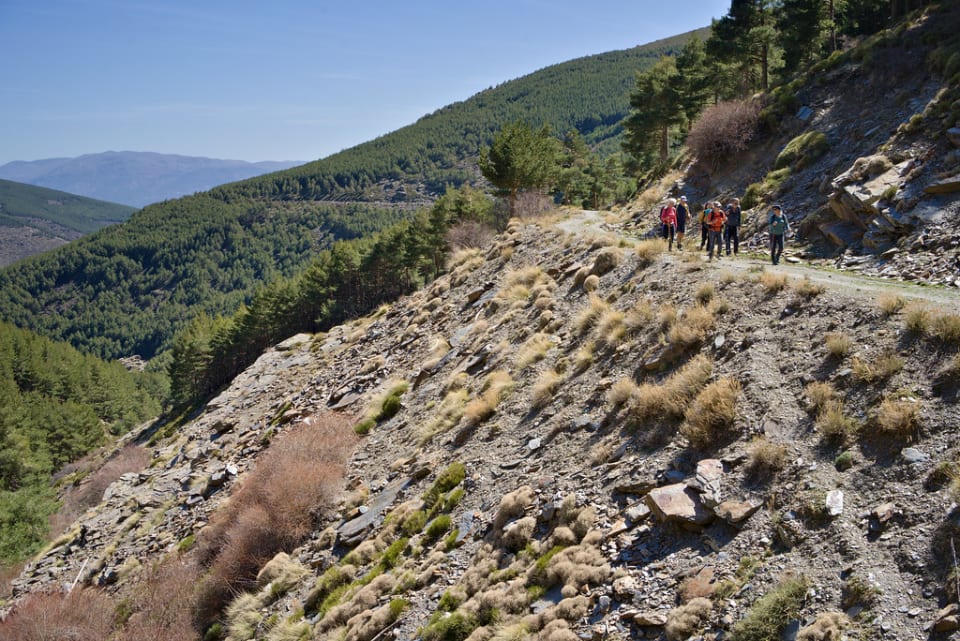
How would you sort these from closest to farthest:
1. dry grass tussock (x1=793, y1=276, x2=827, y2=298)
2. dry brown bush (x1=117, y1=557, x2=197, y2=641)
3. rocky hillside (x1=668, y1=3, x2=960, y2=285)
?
dry grass tussock (x1=793, y1=276, x2=827, y2=298), dry brown bush (x1=117, y1=557, x2=197, y2=641), rocky hillside (x1=668, y1=3, x2=960, y2=285)

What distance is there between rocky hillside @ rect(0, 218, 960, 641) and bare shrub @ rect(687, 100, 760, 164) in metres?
13.6

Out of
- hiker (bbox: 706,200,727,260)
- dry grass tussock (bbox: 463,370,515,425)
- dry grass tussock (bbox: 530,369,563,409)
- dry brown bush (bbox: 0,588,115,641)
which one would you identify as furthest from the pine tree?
dry brown bush (bbox: 0,588,115,641)

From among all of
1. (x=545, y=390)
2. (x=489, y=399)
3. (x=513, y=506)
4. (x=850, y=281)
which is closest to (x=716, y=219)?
(x=850, y=281)

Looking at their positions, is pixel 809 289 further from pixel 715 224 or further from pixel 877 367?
pixel 715 224

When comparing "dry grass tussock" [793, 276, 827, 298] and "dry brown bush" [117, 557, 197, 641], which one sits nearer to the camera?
"dry grass tussock" [793, 276, 827, 298]

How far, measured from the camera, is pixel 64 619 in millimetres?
16141

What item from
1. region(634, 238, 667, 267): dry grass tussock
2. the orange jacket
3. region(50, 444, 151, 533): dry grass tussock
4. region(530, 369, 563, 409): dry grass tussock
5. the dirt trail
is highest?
the orange jacket

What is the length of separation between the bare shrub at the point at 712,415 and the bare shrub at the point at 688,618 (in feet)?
9.58

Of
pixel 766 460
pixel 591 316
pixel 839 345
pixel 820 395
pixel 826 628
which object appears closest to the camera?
pixel 826 628

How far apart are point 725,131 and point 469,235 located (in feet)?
79.6

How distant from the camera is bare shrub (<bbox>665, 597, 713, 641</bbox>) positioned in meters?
6.20

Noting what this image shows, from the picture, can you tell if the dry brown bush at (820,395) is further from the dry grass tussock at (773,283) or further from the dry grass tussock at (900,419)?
the dry grass tussock at (773,283)

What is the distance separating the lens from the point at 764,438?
8211mm

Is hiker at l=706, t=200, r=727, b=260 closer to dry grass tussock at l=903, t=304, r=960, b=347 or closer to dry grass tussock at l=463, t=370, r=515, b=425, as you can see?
dry grass tussock at l=463, t=370, r=515, b=425
